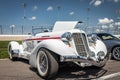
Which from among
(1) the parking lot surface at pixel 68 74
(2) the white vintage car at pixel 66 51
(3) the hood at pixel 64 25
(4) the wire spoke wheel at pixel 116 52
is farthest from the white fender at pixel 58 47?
(4) the wire spoke wheel at pixel 116 52

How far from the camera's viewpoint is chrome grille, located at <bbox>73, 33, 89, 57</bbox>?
A: 22.1 feet

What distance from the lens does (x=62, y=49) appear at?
20.9ft

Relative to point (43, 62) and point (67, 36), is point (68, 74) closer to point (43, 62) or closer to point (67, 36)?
point (43, 62)

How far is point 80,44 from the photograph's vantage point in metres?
6.86

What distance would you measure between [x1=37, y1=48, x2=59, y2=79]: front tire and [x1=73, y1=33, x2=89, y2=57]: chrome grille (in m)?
0.83

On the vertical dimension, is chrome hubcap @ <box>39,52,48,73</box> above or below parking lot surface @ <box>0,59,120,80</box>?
above

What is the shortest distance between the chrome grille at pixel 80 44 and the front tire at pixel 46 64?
2.71ft

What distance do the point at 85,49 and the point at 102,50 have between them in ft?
2.64

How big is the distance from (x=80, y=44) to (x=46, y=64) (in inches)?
46.4

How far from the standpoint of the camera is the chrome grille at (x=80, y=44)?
6742 millimetres

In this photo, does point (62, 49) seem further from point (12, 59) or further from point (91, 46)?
point (12, 59)

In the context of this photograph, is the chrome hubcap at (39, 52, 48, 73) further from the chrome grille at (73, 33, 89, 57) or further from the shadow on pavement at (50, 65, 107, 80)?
the chrome grille at (73, 33, 89, 57)

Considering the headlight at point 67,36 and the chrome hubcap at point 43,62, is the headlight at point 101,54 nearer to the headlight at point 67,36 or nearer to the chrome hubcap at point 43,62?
the headlight at point 67,36

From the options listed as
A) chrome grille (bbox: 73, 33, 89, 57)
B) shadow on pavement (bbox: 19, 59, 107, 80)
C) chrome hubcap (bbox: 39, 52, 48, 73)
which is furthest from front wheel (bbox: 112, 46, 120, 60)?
chrome hubcap (bbox: 39, 52, 48, 73)
